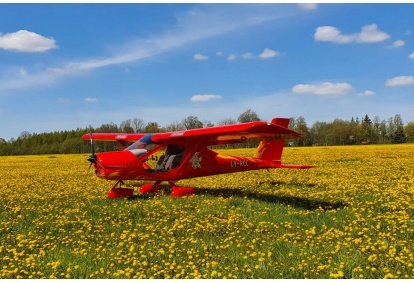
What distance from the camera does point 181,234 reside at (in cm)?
779

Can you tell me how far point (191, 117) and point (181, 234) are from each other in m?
90.0

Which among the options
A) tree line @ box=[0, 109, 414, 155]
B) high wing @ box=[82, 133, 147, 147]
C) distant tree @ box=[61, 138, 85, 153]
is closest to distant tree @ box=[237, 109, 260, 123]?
tree line @ box=[0, 109, 414, 155]

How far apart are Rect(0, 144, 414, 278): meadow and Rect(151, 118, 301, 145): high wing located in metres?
2.05

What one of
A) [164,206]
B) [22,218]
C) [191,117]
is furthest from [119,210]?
[191,117]

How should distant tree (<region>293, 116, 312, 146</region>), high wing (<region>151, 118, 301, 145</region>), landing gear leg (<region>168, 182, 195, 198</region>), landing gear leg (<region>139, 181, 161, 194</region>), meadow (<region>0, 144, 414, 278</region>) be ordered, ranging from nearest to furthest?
meadow (<region>0, 144, 414, 278</region>) < high wing (<region>151, 118, 301, 145</region>) < landing gear leg (<region>168, 182, 195, 198</region>) < landing gear leg (<region>139, 181, 161, 194</region>) < distant tree (<region>293, 116, 312, 146</region>)

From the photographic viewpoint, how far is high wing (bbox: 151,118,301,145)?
1054 cm

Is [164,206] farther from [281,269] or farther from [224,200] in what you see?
[281,269]

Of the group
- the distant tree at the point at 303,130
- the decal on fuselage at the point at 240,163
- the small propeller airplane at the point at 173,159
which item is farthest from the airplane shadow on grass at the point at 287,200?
the distant tree at the point at 303,130

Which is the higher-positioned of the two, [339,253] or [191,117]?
[191,117]

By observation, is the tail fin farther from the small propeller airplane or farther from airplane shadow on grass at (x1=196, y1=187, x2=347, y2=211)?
airplane shadow on grass at (x1=196, y1=187, x2=347, y2=211)

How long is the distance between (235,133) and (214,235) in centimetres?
524

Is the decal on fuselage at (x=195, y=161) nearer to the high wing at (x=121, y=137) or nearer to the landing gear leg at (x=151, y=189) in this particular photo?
the landing gear leg at (x=151, y=189)

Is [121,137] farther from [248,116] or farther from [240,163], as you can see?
[248,116]

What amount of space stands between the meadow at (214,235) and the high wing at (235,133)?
6.73 ft
